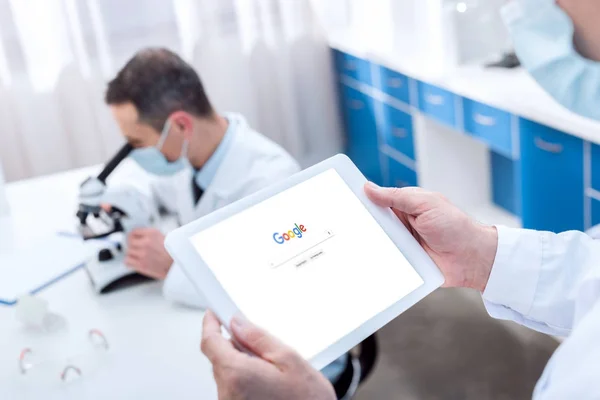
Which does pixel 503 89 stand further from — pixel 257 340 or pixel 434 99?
pixel 257 340

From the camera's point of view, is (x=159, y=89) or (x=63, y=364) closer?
(x=63, y=364)

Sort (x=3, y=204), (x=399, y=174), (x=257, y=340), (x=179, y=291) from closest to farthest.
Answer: (x=257, y=340) < (x=179, y=291) < (x=3, y=204) < (x=399, y=174)

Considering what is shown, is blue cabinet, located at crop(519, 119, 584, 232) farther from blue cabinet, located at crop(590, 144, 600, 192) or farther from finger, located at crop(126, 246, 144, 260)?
finger, located at crop(126, 246, 144, 260)

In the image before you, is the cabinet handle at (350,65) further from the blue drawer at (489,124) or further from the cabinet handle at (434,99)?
the blue drawer at (489,124)

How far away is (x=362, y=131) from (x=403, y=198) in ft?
8.32

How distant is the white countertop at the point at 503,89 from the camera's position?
2.11 m

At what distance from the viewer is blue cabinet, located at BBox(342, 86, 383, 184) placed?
136 inches

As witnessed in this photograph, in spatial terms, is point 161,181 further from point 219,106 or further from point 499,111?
point 219,106

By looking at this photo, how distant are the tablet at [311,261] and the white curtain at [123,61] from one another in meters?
2.28

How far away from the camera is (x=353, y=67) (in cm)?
348

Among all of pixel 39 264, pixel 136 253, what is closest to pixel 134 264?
pixel 136 253

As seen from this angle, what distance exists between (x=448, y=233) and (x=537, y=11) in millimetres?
841

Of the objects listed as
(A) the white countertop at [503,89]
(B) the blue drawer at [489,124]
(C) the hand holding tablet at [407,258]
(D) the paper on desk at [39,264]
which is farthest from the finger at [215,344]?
(B) the blue drawer at [489,124]

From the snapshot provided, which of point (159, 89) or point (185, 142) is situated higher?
point (159, 89)
